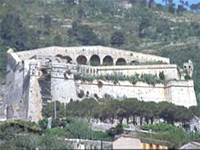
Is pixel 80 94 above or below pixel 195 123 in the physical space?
above

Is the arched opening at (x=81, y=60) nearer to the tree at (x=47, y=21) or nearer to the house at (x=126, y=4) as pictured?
the tree at (x=47, y=21)

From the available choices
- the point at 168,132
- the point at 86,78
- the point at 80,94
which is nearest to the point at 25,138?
the point at 168,132

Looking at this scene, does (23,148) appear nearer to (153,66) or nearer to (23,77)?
(23,77)

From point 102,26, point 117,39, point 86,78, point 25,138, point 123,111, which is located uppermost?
point 102,26

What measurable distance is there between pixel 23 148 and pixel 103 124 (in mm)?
13106

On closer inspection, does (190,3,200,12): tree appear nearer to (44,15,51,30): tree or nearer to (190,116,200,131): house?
(44,15,51,30): tree

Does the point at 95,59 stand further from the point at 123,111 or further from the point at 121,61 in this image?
the point at 123,111

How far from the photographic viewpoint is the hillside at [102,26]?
367 ft

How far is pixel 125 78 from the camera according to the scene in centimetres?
8381

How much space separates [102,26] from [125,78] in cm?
4271

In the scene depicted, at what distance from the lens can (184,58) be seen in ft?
353

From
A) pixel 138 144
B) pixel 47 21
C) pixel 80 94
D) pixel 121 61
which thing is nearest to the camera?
pixel 138 144

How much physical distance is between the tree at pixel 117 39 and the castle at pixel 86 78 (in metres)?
28.4

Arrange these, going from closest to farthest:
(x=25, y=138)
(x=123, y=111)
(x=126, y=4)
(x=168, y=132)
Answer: (x=25, y=138)
(x=168, y=132)
(x=123, y=111)
(x=126, y=4)
